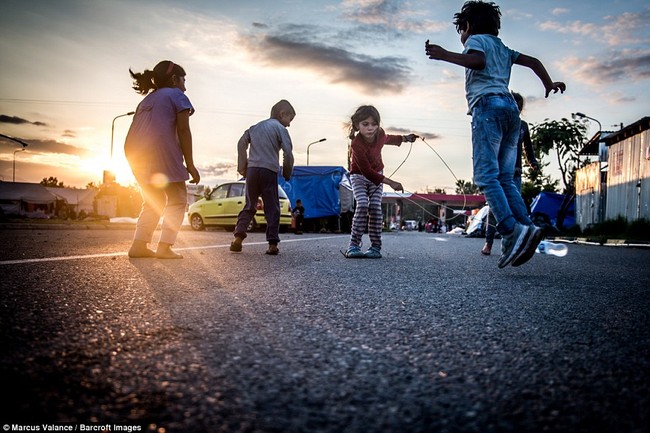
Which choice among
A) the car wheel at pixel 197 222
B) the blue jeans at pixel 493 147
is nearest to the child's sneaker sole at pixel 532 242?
the blue jeans at pixel 493 147

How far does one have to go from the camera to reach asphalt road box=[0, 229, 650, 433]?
0.94m

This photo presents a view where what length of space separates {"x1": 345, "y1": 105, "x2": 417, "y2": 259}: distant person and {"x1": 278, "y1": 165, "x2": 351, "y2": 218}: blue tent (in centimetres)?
1499

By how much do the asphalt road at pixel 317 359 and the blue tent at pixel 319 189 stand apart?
18.4 meters

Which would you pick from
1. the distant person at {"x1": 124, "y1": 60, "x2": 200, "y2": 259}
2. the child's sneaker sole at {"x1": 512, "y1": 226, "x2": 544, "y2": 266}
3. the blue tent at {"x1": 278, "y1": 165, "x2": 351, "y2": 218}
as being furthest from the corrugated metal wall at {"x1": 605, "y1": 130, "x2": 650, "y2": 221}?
the distant person at {"x1": 124, "y1": 60, "x2": 200, "y2": 259}

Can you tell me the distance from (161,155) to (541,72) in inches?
142

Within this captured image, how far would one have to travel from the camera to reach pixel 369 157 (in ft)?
18.7

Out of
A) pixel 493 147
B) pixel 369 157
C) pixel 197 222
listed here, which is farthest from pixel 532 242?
pixel 197 222

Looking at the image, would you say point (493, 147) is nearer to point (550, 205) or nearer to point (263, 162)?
Result: point (263, 162)

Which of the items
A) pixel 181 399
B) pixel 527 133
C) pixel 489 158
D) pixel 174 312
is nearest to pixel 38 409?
pixel 181 399

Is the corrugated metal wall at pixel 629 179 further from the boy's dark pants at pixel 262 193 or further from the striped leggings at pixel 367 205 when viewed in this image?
the boy's dark pants at pixel 262 193

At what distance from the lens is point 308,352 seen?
140 cm

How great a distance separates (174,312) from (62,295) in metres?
0.68

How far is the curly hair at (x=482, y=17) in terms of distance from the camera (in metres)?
4.39

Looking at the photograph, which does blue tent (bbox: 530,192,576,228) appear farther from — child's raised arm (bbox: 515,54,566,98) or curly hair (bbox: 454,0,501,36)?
curly hair (bbox: 454,0,501,36)
